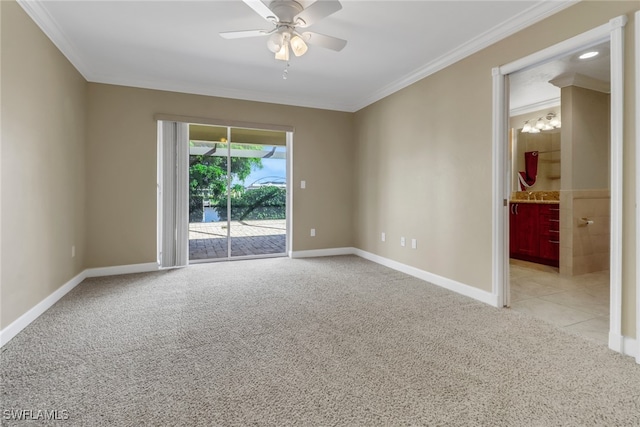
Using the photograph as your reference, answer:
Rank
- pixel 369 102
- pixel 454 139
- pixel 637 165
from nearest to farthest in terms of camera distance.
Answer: pixel 637 165 → pixel 454 139 → pixel 369 102

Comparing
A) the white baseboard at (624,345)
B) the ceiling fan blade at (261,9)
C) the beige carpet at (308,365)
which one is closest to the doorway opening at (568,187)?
the white baseboard at (624,345)

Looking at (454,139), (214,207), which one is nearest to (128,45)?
(214,207)

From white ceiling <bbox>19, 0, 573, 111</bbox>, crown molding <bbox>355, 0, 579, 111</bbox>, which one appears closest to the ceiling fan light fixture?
white ceiling <bbox>19, 0, 573, 111</bbox>

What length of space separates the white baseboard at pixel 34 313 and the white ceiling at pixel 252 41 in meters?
2.35

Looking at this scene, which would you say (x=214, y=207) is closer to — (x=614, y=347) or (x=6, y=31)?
(x=6, y=31)

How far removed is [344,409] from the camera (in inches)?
59.1

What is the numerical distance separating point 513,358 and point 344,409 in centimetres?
120

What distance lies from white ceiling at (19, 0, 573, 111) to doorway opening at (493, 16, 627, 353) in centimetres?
35

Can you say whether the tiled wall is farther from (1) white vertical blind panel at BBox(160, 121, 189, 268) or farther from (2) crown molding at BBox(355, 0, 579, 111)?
(1) white vertical blind panel at BBox(160, 121, 189, 268)

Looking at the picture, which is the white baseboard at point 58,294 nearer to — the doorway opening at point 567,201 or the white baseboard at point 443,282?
the white baseboard at point 443,282

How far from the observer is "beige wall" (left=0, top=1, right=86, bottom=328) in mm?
2203

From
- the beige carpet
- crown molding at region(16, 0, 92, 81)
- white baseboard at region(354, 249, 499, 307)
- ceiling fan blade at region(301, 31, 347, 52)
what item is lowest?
the beige carpet

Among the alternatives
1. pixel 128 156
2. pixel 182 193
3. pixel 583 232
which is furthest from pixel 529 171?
pixel 128 156

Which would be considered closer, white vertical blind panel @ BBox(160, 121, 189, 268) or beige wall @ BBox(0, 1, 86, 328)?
beige wall @ BBox(0, 1, 86, 328)
